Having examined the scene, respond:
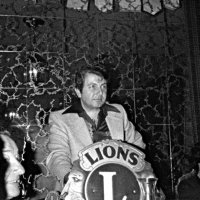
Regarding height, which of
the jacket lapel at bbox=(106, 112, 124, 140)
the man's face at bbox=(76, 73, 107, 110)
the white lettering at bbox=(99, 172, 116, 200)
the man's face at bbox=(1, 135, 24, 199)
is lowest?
the white lettering at bbox=(99, 172, 116, 200)

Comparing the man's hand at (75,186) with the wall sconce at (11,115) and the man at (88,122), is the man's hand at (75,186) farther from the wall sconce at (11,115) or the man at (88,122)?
the wall sconce at (11,115)

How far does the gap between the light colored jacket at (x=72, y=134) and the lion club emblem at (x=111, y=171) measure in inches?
10.1

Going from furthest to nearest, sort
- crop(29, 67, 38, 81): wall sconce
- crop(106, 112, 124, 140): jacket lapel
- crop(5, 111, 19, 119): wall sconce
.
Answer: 1. crop(29, 67, 38, 81): wall sconce
2. crop(5, 111, 19, 119): wall sconce
3. crop(106, 112, 124, 140): jacket lapel

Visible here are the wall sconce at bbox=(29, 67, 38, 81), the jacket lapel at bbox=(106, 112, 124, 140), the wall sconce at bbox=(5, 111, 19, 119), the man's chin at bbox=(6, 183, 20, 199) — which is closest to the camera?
the man's chin at bbox=(6, 183, 20, 199)

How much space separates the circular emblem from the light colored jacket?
0.27m

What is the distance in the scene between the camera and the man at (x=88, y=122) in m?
1.40

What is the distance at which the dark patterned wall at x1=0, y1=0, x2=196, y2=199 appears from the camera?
2.34 m

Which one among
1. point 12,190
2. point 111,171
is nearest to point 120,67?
point 111,171

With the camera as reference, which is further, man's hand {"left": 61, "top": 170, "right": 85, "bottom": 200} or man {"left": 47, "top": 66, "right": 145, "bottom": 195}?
man {"left": 47, "top": 66, "right": 145, "bottom": 195}

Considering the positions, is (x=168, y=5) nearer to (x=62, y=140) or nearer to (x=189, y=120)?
(x=189, y=120)

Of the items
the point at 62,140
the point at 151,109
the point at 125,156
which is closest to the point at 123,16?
the point at 151,109

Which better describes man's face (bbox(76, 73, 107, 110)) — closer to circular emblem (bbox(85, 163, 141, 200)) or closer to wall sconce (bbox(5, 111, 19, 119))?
circular emblem (bbox(85, 163, 141, 200))

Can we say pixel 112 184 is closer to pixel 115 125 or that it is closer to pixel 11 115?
pixel 115 125

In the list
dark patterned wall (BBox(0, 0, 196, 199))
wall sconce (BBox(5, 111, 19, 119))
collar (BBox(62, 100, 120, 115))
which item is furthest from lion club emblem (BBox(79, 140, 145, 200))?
wall sconce (BBox(5, 111, 19, 119))
